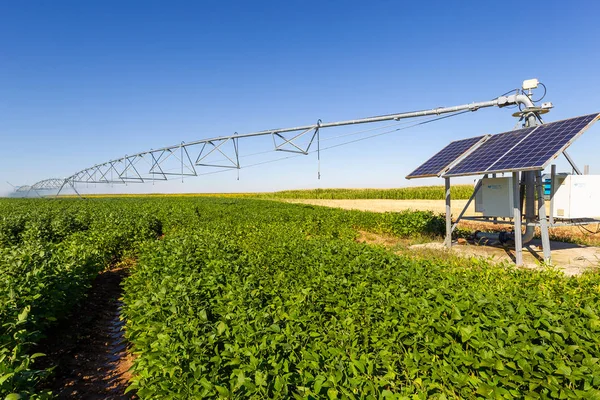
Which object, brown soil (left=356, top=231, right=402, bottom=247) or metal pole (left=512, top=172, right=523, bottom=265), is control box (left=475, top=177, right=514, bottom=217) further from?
brown soil (left=356, top=231, right=402, bottom=247)

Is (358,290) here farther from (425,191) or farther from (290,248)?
(425,191)

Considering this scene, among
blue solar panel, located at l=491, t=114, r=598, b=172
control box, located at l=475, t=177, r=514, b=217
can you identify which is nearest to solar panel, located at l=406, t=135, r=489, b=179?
control box, located at l=475, t=177, r=514, b=217

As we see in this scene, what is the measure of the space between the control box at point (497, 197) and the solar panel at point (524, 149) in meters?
0.98

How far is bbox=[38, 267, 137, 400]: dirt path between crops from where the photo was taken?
4.56 meters

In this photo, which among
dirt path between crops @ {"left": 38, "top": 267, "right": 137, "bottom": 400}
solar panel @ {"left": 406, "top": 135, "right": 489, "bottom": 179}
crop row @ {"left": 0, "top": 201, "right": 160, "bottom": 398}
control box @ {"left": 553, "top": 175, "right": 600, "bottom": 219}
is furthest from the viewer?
solar panel @ {"left": 406, "top": 135, "right": 489, "bottom": 179}

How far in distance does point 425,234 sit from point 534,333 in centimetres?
1167

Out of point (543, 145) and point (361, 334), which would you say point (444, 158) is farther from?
point (361, 334)

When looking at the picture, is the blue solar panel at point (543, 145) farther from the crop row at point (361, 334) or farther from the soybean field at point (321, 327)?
the crop row at point (361, 334)

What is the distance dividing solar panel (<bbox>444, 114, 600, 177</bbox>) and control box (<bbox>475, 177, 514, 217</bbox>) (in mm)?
984

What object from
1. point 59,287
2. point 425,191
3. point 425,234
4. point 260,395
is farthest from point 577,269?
point 425,191

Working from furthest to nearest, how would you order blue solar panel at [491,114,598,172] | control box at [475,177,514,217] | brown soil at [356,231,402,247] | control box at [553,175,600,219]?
brown soil at [356,231,402,247], control box at [475,177,514,217], control box at [553,175,600,219], blue solar panel at [491,114,598,172]

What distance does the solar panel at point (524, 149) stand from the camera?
8.10 meters

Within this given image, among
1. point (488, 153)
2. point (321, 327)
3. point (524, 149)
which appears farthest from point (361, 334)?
point (488, 153)

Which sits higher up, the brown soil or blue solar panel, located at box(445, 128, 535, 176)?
blue solar panel, located at box(445, 128, 535, 176)
